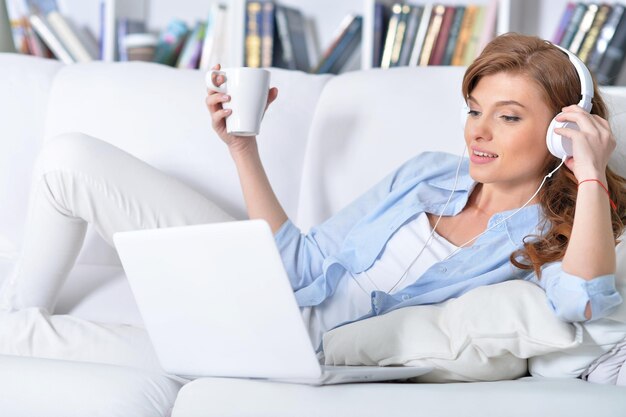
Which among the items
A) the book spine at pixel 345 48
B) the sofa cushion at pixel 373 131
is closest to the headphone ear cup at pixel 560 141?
the sofa cushion at pixel 373 131

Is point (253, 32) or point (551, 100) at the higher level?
point (551, 100)

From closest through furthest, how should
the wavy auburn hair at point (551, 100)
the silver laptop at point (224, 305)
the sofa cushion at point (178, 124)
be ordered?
1. the silver laptop at point (224, 305)
2. the wavy auburn hair at point (551, 100)
3. the sofa cushion at point (178, 124)

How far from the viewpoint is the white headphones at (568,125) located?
1.42 m

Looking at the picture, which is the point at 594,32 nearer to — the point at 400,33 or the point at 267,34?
the point at 400,33

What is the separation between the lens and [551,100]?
5.05 feet

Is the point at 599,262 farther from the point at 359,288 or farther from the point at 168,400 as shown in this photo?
the point at 168,400

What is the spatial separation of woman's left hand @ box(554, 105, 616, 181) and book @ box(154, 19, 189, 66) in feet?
6.89

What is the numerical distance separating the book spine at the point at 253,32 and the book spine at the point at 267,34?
0.01 meters

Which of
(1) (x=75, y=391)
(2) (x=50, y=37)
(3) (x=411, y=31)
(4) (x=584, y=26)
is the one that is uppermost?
(4) (x=584, y=26)

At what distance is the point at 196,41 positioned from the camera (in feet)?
10.6

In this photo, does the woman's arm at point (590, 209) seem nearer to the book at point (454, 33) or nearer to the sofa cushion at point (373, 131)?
the sofa cushion at point (373, 131)

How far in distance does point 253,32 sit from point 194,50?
0.24 meters

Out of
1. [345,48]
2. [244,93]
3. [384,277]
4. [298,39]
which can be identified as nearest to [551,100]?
[384,277]

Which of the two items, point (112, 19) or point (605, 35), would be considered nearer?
point (605, 35)
